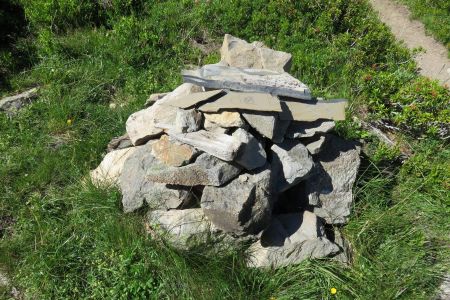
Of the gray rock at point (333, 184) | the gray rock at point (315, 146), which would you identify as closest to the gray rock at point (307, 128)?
the gray rock at point (315, 146)

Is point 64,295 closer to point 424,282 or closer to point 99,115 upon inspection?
point 99,115

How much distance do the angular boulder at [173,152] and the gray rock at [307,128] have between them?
3.78ft

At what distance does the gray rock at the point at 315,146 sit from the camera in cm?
457

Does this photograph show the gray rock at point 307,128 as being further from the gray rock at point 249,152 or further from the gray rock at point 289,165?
the gray rock at point 249,152

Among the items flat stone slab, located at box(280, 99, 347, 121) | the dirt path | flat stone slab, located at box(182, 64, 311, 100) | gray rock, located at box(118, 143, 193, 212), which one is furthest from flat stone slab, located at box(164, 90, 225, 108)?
the dirt path

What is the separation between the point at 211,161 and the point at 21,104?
3445 millimetres

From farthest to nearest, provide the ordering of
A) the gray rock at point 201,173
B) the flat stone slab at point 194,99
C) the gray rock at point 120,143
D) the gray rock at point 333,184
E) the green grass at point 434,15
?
the green grass at point 434,15
the gray rock at point 120,143
the gray rock at point 333,184
the flat stone slab at point 194,99
the gray rock at point 201,173

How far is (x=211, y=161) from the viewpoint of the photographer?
4.02 metres

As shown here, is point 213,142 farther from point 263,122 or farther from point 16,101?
point 16,101

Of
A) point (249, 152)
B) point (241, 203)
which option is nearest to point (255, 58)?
point (249, 152)

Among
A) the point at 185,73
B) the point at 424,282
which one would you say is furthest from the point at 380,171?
the point at 185,73

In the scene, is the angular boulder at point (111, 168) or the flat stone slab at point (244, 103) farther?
the angular boulder at point (111, 168)

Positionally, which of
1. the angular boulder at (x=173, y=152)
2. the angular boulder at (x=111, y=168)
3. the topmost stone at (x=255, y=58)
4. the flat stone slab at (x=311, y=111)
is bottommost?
the angular boulder at (x=111, y=168)

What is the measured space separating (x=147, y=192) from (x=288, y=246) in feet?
5.20
